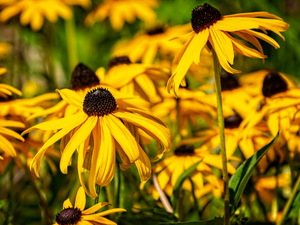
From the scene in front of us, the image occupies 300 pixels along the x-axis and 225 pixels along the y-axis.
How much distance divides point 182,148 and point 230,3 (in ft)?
4.89

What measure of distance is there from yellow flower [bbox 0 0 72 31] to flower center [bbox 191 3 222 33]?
950 mm

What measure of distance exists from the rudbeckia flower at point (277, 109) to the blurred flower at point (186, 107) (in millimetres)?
176

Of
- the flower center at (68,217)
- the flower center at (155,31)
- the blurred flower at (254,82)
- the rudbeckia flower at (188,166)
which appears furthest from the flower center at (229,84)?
the flower center at (68,217)

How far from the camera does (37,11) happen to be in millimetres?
1643

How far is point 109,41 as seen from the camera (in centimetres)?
265

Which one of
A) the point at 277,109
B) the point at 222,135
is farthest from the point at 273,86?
the point at 222,135

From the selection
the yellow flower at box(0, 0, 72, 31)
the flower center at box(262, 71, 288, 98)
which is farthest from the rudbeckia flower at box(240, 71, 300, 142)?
the yellow flower at box(0, 0, 72, 31)

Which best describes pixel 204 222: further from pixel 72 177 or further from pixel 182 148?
pixel 72 177

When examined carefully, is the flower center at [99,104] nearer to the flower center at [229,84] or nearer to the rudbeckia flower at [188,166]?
the rudbeckia flower at [188,166]

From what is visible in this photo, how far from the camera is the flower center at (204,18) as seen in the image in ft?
2.28

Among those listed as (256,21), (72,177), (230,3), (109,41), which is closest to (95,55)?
(109,41)

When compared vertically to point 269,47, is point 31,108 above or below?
below

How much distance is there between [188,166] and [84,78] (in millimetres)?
306

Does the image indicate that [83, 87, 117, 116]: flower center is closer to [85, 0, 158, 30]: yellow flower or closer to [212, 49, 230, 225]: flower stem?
[212, 49, 230, 225]: flower stem
